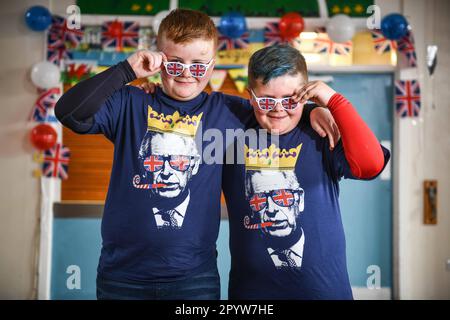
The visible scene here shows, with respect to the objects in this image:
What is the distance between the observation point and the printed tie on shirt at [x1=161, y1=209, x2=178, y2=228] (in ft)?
3.70

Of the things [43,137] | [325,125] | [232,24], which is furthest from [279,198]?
[43,137]

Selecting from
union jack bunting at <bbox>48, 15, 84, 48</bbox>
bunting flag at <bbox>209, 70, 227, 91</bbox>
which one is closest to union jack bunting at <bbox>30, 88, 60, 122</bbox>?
union jack bunting at <bbox>48, 15, 84, 48</bbox>

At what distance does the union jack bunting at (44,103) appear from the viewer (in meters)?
2.79

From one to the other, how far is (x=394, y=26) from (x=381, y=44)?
0.20 m

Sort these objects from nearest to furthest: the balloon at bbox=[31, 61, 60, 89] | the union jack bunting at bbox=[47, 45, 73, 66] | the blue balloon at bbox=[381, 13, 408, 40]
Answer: the blue balloon at bbox=[381, 13, 408, 40] < the balloon at bbox=[31, 61, 60, 89] < the union jack bunting at bbox=[47, 45, 73, 66]

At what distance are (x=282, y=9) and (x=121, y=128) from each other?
6.17 feet

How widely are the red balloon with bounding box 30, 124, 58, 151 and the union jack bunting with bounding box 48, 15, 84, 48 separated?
48 cm

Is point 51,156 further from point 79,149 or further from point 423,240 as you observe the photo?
point 423,240

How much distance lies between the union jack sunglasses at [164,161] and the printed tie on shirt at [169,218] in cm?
10

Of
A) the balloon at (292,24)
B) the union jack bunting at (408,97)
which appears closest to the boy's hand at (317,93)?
the balloon at (292,24)

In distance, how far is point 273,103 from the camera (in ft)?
3.71

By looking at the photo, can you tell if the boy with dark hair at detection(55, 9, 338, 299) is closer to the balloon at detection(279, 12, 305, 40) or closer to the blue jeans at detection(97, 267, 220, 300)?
the blue jeans at detection(97, 267, 220, 300)

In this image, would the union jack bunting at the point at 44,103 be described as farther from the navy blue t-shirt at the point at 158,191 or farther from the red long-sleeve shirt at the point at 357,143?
the red long-sleeve shirt at the point at 357,143
